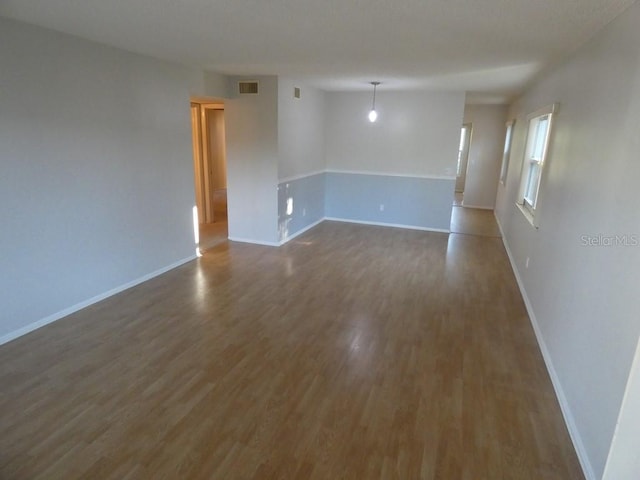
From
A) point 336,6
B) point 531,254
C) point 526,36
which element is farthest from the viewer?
point 531,254

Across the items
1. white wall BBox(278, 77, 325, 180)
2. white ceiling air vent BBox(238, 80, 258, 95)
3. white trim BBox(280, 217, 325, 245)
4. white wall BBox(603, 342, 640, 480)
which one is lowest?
white trim BBox(280, 217, 325, 245)

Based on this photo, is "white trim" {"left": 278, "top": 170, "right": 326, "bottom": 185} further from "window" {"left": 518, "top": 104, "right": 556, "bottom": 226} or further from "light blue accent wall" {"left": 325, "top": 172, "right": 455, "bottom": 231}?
"window" {"left": 518, "top": 104, "right": 556, "bottom": 226}

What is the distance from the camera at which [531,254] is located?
13.0 feet

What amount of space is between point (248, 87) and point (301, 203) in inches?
82.1

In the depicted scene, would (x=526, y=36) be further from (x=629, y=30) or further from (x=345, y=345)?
(x=345, y=345)

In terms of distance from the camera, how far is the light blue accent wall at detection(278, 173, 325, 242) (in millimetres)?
5879

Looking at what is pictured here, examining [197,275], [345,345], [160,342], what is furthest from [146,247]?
[345,345]

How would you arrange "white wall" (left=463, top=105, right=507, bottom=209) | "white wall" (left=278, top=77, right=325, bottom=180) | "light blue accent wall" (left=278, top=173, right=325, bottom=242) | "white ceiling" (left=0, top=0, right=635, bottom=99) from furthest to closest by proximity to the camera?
"white wall" (left=463, top=105, right=507, bottom=209), "light blue accent wall" (left=278, top=173, right=325, bottom=242), "white wall" (left=278, top=77, right=325, bottom=180), "white ceiling" (left=0, top=0, right=635, bottom=99)

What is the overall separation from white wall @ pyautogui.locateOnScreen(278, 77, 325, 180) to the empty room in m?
0.15

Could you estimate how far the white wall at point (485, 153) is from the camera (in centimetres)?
892

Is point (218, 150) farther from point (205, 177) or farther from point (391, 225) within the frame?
point (391, 225)

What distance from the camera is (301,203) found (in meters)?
6.54

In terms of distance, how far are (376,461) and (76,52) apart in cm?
388

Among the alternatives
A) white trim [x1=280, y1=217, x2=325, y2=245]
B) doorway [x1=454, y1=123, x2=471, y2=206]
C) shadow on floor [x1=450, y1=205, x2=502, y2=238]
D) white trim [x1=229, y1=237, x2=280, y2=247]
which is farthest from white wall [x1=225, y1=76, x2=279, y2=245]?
doorway [x1=454, y1=123, x2=471, y2=206]
